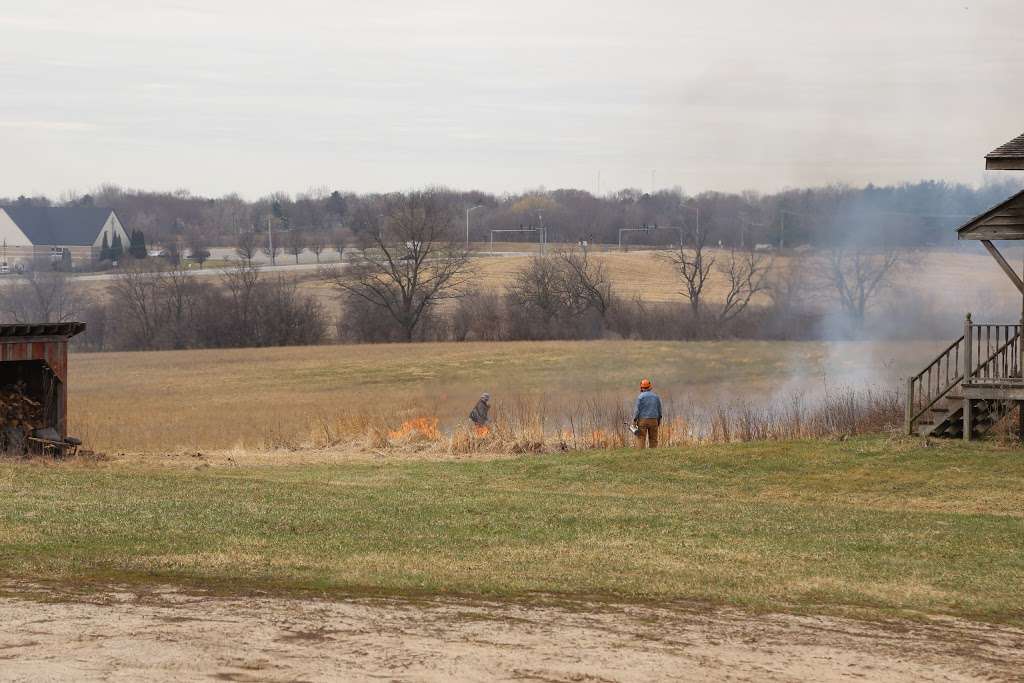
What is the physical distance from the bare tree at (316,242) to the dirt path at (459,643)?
370 feet

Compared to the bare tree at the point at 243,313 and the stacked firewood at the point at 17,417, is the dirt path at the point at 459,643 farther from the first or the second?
the bare tree at the point at 243,313

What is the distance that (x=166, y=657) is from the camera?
30.7ft

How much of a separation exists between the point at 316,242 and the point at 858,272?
86.3 m

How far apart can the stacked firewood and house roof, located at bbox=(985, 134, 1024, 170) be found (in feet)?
62.4

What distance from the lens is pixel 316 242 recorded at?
133750mm

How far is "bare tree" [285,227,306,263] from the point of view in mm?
129625

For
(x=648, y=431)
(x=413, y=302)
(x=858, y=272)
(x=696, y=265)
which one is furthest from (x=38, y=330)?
(x=413, y=302)

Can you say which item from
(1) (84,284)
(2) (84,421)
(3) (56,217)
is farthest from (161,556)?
(3) (56,217)

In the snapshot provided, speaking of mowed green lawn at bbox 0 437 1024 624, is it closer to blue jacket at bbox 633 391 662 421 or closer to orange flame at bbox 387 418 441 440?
blue jacket at bbox 633 391 662 421

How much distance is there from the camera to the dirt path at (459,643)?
362 inches

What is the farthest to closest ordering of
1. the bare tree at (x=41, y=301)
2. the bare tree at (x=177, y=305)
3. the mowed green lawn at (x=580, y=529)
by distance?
1. the bare tree at (x=41, y=301)
2. the bare tree at (x=177, y=305)
3. the mowed green lawn at (x=580, y=529)

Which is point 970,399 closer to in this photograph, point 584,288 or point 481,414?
point 481,414

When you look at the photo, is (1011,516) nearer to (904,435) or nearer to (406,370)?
(904,435)

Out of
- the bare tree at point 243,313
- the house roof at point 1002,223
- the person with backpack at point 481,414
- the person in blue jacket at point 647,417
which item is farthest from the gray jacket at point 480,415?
the bare tree at point 243,313
